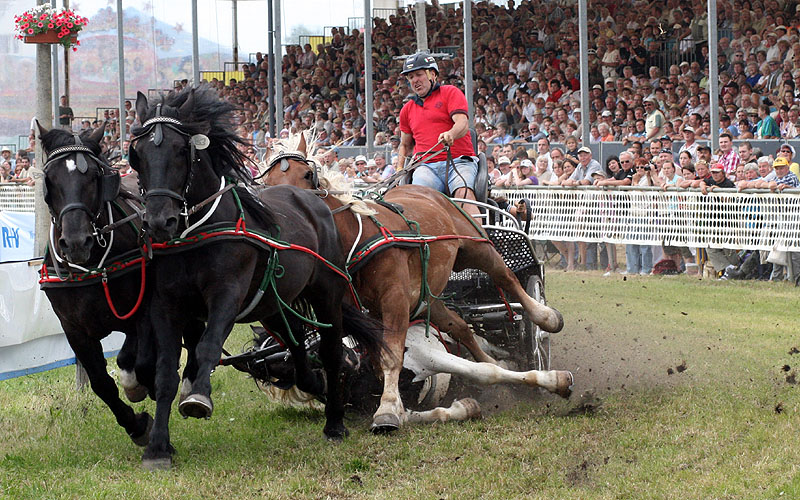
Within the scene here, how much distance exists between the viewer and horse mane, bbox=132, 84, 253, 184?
200 inches

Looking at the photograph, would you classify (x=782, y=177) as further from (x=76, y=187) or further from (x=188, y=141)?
(x=76, y=187)

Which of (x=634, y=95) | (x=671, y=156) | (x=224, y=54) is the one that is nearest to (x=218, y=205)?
(x=671, y=156)

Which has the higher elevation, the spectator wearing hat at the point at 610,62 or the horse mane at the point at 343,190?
the spectator wearing hat at the point at 610,62

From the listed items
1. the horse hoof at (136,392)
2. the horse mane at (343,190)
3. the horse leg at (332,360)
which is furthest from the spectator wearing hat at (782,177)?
the horse hoof at (136,392)

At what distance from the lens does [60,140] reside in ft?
16.4

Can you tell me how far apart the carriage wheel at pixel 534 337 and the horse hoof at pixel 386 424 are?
173 cm

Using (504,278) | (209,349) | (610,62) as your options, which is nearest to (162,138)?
(209,349)

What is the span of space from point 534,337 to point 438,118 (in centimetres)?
177

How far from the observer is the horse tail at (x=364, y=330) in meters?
5.98

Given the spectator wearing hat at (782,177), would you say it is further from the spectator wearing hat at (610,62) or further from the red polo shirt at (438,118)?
the spectator wearing hat at (610,62)

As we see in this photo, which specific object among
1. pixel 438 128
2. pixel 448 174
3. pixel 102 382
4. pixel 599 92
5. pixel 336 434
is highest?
pixel 599 92

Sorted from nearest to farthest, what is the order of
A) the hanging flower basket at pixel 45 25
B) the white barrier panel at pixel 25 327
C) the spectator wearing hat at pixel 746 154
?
the white barrier panel at pixel 25 327
the hanging flower basket at pixel 45 25
the spectator wearing hat at pixel 746 154

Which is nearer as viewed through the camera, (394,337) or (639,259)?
(394,337)

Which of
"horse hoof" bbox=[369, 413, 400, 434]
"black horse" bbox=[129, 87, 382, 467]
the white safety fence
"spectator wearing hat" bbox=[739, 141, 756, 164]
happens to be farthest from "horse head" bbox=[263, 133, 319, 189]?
"spectator wearing hat" bbox=[739, 141, 756, 164]
